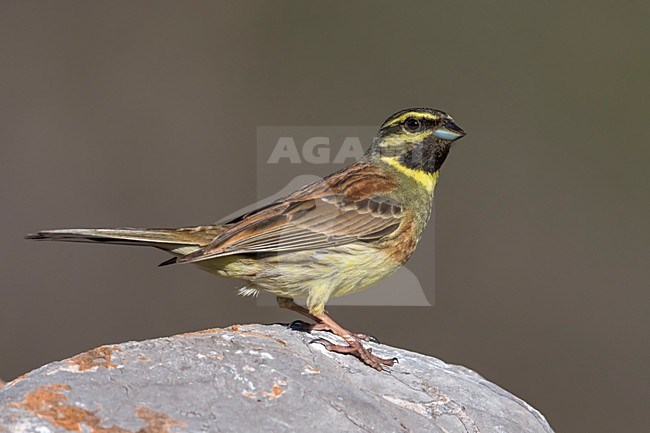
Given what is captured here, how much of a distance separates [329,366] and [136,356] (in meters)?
0.97

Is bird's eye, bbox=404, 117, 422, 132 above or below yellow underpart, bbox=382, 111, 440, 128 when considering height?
below

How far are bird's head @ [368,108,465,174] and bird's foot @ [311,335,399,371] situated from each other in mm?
1557

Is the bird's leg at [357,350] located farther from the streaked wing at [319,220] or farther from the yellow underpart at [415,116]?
the yellow underpart at [415,116]

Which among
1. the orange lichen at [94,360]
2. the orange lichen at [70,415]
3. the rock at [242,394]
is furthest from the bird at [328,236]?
the orange lichen at [70,415]

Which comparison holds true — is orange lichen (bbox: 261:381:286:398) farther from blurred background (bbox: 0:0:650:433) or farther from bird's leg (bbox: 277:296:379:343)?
blurred background (bbox: 0:0:650:433)

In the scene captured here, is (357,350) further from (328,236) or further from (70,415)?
(70,415)

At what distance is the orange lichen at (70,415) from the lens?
366cm

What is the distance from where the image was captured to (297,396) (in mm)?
4188

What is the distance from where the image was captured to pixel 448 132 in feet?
20.3

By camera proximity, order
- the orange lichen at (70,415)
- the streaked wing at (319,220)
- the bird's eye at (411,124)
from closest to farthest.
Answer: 1. the orange lichen at (70,415)
2. the streaked wing at (319,220)
3. the bird's eye at (411,124)

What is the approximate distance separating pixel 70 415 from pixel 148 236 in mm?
1927

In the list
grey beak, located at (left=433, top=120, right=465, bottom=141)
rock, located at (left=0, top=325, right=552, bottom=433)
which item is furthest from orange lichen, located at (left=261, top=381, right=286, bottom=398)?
grey beak, located at (left=433, top=120, right=465, bottom=141)

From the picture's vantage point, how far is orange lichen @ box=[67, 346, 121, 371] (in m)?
4.13

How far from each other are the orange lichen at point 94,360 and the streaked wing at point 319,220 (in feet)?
3.86
